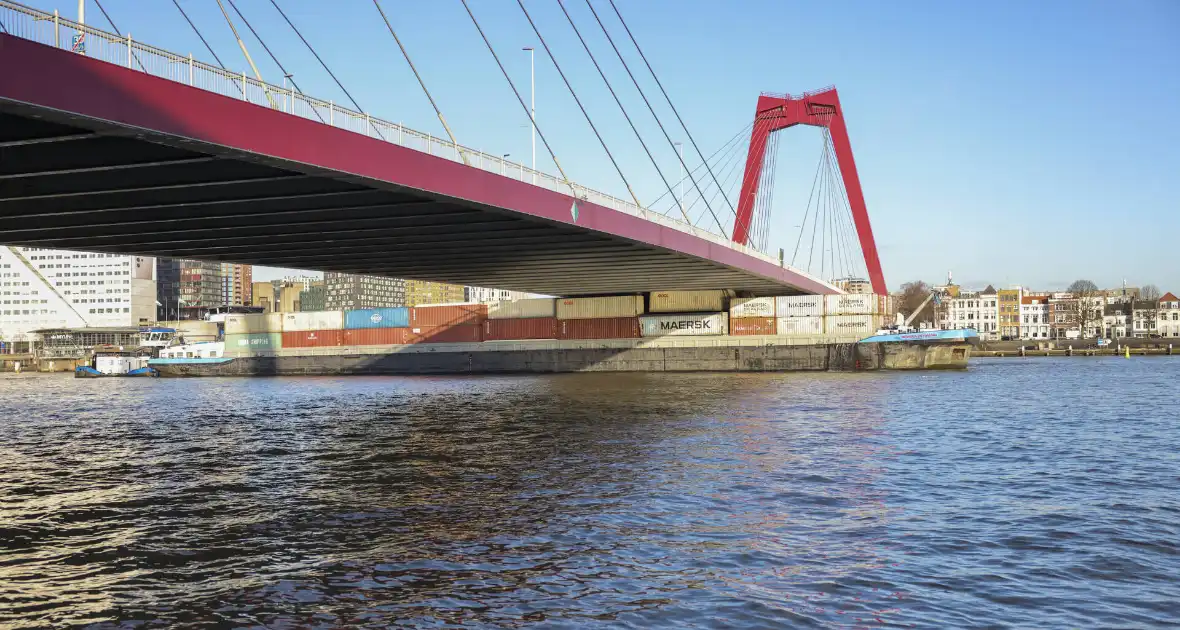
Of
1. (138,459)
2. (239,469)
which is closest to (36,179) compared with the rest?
(138,459)

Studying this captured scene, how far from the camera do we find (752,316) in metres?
67.5

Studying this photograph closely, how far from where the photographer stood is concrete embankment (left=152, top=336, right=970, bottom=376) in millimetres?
63219

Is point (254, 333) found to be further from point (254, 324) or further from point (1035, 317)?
point (1035, 317)

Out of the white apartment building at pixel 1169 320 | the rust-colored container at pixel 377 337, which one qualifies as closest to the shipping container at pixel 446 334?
the rust-colored container at pixel 377 337

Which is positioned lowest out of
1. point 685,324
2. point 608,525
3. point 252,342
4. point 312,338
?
point 608,525

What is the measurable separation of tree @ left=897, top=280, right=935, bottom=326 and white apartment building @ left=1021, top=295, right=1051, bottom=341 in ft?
54.6

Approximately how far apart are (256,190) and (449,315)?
55974 mm

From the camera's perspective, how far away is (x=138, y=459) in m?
20.4

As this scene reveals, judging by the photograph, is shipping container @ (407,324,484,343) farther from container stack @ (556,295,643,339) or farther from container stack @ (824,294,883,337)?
container stack @ (824,294,883,337)

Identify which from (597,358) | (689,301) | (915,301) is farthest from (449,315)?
(915,301)

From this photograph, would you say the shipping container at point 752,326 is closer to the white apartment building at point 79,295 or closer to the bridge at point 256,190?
the bridge at point 256,190

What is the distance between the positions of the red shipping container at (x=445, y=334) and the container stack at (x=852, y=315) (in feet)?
94.1

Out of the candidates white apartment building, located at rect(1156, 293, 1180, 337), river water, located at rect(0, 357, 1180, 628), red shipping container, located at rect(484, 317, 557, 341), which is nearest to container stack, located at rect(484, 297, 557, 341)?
red shipping container, located at rect(484, 317, 557, 341)

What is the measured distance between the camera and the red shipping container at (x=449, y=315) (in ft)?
252
